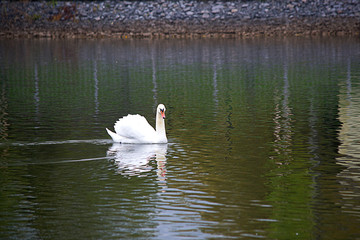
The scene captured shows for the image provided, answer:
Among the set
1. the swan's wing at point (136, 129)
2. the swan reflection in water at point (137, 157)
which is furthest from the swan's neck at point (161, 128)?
the swan reflection in water at point (137, 157)

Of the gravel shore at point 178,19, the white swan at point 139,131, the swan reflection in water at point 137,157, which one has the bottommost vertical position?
the swan reflection in water at point 137,157

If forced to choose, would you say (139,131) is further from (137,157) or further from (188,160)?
(188,160)

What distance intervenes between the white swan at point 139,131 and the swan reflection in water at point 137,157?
0.17 m

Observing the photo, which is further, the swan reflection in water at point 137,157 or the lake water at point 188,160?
the swan reflection in water at point 137,157

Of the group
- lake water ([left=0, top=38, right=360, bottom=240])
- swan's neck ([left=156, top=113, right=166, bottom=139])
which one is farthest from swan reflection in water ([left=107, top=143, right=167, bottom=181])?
swan's neck ([left=156, top=113, right=166, bottom=139])

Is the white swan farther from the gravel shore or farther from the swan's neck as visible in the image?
the gravel shore

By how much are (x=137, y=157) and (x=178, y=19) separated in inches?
2568

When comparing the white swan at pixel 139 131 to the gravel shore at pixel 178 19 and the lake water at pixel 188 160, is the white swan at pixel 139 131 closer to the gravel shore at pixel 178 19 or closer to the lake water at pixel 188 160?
the lake water at pixel 188 160

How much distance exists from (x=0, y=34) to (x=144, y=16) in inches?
716

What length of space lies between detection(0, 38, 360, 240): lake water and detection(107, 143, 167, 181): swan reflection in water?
0.03 m

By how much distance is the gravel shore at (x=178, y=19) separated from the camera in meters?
76.7

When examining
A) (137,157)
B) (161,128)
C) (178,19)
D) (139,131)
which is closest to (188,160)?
(137,157)

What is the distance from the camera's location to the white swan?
19266 millimetres

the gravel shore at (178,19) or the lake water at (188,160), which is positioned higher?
the gravel shore at (178,19)
